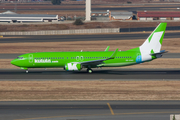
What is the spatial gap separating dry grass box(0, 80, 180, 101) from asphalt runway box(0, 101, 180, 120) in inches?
85.5

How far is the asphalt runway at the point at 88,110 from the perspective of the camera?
24266 millimetres

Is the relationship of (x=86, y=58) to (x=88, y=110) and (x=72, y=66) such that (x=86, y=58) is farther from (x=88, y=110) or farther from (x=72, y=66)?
(x=88, y=110)

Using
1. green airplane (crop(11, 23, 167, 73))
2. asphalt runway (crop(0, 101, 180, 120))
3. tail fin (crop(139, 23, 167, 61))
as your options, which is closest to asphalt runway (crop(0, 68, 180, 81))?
green airplane (crop(11, 23, 167, 73))

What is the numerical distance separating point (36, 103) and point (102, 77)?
647 inches

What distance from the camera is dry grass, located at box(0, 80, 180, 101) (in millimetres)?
31514

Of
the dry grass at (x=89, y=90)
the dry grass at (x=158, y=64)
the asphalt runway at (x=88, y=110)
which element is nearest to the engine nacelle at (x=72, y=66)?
the dry grass at (x=89, y=90)

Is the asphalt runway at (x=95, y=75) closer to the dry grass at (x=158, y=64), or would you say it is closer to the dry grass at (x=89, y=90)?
the dry grass at (x=89, y=90)

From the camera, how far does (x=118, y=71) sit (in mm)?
49094

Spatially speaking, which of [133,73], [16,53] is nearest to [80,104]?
[133,73]

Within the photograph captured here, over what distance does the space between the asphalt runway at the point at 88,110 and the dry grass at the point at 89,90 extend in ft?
7.13

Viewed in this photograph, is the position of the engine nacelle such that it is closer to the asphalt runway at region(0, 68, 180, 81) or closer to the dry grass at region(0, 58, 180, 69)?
the asphalt runway at region(0, 68, 180, 81)

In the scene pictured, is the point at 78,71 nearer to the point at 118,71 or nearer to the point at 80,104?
the point at 118,71

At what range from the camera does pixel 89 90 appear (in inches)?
1367

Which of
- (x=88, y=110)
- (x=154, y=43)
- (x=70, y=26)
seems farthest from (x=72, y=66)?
(x=70, y=26)
